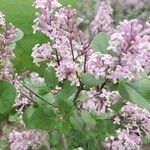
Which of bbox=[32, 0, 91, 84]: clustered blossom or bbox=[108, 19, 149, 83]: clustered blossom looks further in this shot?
bbox=[32, 0, 91, 84]: clustered blossom

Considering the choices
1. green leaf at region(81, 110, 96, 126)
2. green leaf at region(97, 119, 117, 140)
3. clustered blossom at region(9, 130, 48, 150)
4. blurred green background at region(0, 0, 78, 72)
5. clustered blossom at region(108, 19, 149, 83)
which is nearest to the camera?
clustered blossom at region(108, 19, 149, 83)

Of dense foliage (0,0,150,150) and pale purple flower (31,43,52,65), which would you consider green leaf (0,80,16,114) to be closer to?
dense foliage (0,0,150,150)

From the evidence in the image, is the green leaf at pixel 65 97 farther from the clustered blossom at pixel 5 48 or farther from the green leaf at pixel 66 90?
the clustered blossom at pixel 5 48

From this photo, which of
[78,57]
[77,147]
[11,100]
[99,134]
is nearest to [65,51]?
[78,57]

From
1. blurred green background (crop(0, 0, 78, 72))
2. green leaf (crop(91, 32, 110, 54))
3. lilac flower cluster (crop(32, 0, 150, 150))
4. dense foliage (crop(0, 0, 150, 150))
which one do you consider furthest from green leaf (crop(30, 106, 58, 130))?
blurred green background (crop(0, 0, 78, 72))

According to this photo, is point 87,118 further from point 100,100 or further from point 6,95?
point 6,95

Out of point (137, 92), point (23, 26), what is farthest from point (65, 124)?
point (23, 26)

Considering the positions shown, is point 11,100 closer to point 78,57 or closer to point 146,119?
point 78,57
